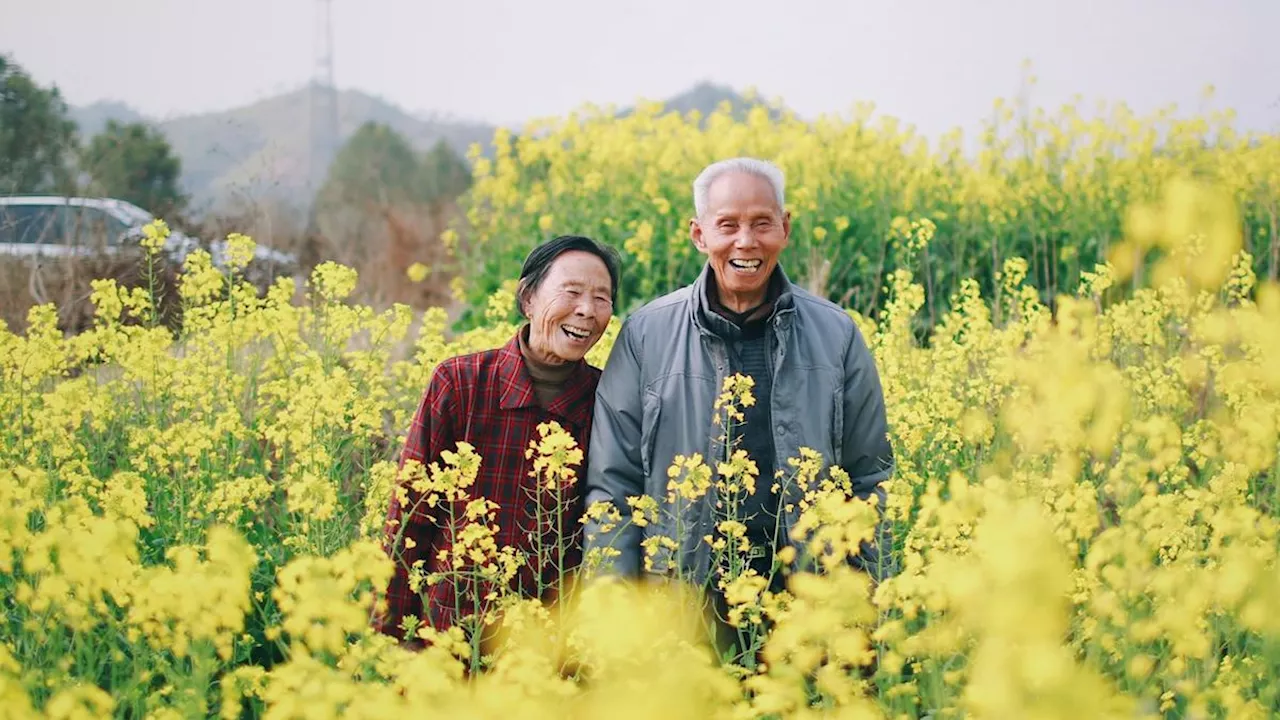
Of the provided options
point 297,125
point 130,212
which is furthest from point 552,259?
point 297,125

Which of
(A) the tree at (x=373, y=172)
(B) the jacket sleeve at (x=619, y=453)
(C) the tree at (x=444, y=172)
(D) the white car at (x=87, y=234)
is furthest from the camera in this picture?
(C) the tree at (x=444, y=172)

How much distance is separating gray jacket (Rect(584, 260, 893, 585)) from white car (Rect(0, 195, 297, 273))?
16.2ft

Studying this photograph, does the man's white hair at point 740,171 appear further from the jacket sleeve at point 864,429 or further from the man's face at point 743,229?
the jacket sleeve at point 864,429

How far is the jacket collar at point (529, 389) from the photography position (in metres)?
3.59

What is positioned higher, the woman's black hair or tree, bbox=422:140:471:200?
tree, bbox=422:140:471:200

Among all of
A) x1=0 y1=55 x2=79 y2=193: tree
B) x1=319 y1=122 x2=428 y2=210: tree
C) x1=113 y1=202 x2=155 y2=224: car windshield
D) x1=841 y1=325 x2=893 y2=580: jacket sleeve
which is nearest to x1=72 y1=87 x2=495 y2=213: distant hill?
x1=319 y1=122 x2=428 y2=210: tree

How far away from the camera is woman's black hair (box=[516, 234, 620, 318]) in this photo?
3.63m

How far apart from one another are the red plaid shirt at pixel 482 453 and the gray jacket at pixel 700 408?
17cm

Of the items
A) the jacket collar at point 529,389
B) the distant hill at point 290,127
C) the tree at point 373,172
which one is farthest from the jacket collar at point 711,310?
the distant hill at point 290,127

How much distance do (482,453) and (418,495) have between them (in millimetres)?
236

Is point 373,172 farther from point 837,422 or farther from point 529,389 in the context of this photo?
point 837,422

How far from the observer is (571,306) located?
350 centimetres

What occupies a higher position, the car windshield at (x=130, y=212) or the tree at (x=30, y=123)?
the tree at (x=30, y=123)

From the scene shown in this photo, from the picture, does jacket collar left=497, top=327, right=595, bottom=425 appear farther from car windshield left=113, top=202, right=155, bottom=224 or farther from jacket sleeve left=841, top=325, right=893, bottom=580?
car windshield left=113, top=202, right=155, bottom=224
